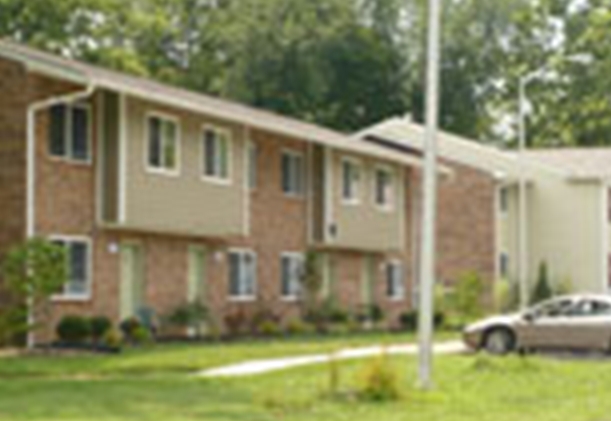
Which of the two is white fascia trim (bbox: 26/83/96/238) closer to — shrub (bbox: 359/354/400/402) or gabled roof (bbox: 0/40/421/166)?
gabled roof (bbox: 0/40/421/166)

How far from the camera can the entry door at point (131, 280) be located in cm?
3309

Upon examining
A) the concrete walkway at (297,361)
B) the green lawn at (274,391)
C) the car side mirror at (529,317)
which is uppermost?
the car side mirror at (529,317)

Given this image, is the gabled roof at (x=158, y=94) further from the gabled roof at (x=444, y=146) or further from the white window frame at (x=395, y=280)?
the gabled roof at (x=444, y=146)

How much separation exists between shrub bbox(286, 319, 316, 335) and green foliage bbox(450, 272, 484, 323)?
7.85 metres

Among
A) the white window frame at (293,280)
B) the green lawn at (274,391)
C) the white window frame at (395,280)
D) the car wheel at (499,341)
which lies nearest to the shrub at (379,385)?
the green lawn at (274,391)

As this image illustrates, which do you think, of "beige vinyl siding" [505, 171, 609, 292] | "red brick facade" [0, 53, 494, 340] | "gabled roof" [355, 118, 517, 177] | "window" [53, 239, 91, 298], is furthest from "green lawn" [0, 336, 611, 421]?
"beige vinyl siding" [505, 171, 609, 292]

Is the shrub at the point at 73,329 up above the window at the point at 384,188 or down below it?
below

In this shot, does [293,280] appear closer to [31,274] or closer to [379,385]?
[31,274]

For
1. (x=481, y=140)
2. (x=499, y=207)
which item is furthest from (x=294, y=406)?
(x=481, y=140)

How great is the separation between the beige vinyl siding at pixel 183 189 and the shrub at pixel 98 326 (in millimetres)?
2276

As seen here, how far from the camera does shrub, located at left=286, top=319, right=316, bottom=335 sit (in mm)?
39059

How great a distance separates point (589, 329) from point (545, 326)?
36.4 inches

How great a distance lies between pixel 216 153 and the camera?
3584 centimetres

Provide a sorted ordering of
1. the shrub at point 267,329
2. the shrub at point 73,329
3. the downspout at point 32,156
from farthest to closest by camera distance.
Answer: the shrub at point 267,329 < the shrub at point 73,329 < the downspout at point 32,156
